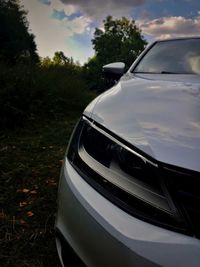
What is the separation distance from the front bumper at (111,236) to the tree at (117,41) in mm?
57243

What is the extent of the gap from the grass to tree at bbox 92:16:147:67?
176 feet

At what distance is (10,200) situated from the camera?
320 cm

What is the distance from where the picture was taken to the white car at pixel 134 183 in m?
1.23

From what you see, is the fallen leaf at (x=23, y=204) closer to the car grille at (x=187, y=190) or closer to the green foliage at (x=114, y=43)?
the car grille at (x=187, y=190)

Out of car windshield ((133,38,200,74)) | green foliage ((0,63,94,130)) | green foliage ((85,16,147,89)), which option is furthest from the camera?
green foliage ((85,16,147,89))

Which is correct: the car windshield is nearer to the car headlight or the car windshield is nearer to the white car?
the white car

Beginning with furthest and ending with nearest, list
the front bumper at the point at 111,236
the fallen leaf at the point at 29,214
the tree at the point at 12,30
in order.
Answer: the tree at the point at 12,30
the fallen leaf at the point at 29,214
the front bumper at the point at 111,236

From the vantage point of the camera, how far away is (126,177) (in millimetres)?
1451

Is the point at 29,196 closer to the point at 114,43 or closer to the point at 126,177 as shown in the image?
the point at 126,177

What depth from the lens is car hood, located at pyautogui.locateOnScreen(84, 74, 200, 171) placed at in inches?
52.9

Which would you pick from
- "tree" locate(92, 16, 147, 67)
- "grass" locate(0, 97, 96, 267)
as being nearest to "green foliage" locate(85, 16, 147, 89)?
"tree" locate(92, 16, 147, 67)

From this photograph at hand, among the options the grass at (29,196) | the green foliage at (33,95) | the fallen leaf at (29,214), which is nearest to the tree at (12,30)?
the green foliage at (33,95)

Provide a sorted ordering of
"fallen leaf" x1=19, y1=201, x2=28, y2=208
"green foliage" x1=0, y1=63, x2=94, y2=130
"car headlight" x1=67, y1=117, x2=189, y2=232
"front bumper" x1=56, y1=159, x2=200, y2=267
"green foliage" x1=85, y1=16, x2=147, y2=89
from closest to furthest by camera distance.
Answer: "front bumper" x1=56, y1=159, x2=200, y2=267
"car headlight" x1=67, y1=117, x2=189, y2=232
"fallen leaf" x1=19, y1=201, x2=28, y2=208
"green foliage" x1=0, y1=63, x2=94, y2=130
"green foliage" x1=85, y1=16, x2=147, y2=89

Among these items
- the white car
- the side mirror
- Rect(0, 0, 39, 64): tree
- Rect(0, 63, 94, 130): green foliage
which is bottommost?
Rect(0, 63, 94, 130): green foliage
